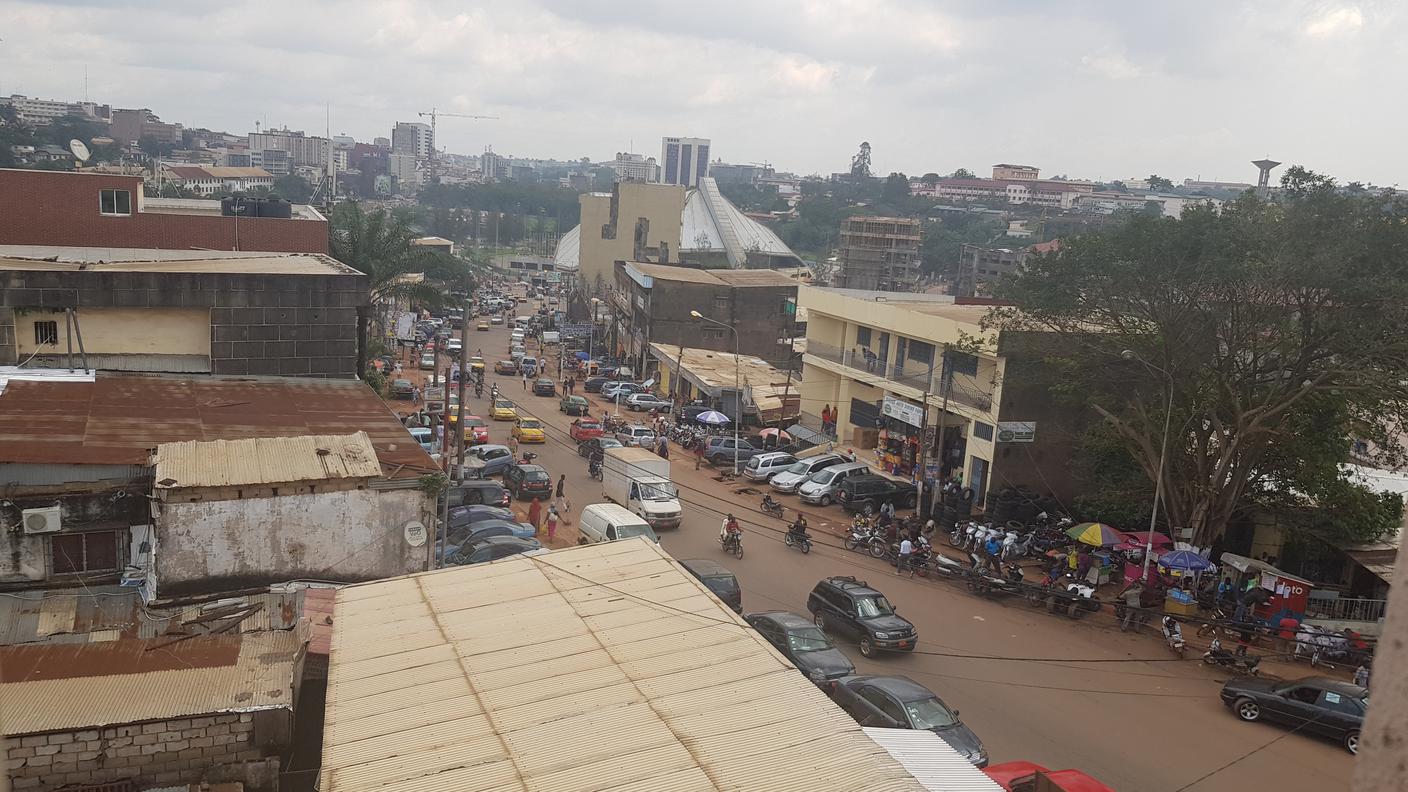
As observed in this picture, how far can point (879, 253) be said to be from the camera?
88.4 metres

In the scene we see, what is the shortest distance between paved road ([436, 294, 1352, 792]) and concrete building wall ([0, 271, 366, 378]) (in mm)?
A: 7483

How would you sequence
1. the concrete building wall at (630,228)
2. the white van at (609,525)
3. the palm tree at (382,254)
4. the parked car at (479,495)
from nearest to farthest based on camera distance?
the white van at (609,525)
the parked car at (479,495)
the palm tree at (382,254)
the concrete building wall at (630,228)

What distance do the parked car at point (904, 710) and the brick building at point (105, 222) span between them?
1911cm

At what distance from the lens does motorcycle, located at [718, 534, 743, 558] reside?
23.0 metres

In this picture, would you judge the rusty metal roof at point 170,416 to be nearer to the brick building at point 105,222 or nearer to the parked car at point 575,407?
the brick building at point 105,222

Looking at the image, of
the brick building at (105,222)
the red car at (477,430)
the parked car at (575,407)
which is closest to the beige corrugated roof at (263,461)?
the brick building at (105,222)

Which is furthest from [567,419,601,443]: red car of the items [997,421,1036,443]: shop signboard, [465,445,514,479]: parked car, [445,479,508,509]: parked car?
[997,421,1036,443]: shop signboard

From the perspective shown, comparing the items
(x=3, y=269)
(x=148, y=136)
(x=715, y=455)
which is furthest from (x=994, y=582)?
(x=148, y=136)

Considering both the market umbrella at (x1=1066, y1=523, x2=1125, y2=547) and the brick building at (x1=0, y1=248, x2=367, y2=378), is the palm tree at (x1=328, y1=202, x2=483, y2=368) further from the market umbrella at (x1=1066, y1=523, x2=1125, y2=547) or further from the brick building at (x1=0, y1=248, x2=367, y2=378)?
the market umbrella at (x1=1066, y1=523, x2=1125, y2=547)

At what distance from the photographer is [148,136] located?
195 meters

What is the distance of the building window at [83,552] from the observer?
40.5ft

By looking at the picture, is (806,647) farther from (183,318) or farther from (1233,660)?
(183,318)

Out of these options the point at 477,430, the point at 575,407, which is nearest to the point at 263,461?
the point at 477,430

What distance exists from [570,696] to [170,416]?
948 cm
